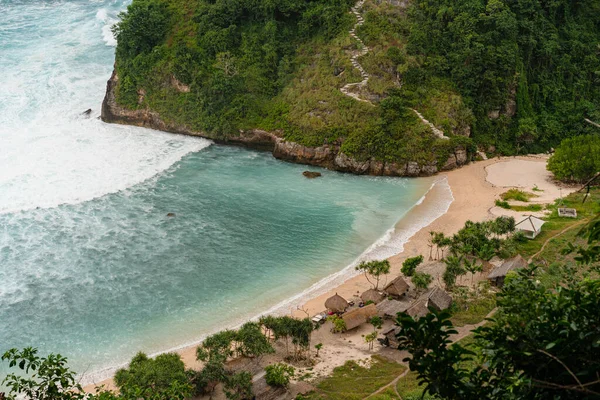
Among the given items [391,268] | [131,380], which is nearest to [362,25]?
[391,268]

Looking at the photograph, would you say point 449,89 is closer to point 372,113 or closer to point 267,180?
point 372,113

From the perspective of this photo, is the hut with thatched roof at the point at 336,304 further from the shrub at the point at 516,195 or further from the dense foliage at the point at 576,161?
the dense foliage at the point at 576,161

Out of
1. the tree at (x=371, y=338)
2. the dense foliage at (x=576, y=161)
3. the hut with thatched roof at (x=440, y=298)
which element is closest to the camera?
the tree at (x=371, y=338)

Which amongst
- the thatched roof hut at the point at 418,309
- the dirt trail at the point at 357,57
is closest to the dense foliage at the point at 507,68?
the dirt trail at the point at 357,57

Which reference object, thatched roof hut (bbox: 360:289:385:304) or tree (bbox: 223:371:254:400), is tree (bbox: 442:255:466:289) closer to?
thatched roof hut (bbox: 360:289:385:304)

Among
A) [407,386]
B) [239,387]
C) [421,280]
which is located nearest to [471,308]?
[421,280]
